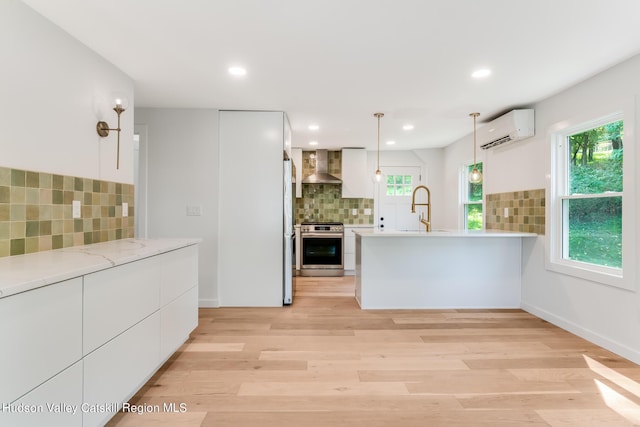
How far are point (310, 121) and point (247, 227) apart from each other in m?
1.55

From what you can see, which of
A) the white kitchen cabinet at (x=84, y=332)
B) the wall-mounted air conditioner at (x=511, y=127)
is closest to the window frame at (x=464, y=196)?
→ the wall-mounted air conditioner at (x=511, y=127)

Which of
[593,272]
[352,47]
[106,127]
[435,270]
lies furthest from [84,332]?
[593,272]

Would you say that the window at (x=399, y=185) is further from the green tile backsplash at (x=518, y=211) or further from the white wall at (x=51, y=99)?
the white wall at (x=51, y=99)

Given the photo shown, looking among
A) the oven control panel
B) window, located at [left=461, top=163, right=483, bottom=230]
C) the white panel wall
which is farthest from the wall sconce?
window, located at [left=461, top=163, right=483, bottom=230]

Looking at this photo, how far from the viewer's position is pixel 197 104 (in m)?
3.37

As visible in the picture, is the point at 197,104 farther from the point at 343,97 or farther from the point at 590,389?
the point at 590,389

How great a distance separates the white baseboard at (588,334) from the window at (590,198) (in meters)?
0.51

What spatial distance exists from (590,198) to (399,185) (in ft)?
11.1

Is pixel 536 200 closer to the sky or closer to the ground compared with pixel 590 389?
closer to the sky

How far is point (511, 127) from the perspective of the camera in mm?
3377

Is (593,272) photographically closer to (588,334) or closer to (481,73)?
(588,334)

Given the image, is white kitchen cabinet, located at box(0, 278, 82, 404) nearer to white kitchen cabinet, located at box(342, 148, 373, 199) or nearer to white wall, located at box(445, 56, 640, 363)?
white wall, located at box(445, 56, 640, 363)

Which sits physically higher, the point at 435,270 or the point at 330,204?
the point at 330,204

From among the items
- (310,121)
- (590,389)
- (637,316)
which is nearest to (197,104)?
(310,121)
